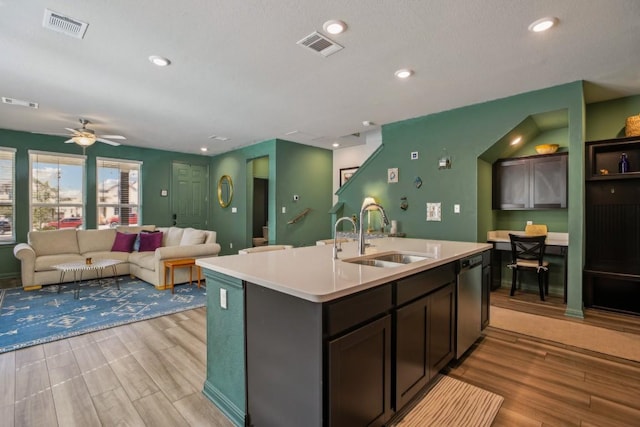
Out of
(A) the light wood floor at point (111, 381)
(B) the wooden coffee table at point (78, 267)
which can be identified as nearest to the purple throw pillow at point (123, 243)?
(B) the wooden coffee table at point (78, 267)

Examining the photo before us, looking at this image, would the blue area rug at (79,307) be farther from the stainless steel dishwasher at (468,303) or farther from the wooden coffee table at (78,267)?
the stainless steel dishwasher at (468,303)

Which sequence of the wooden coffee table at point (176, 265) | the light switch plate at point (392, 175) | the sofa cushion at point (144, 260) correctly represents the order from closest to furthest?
the wooden coffee table at point (176, 265), the sofa cushion at point (144, 260), the light switch plate at point (392, 175)

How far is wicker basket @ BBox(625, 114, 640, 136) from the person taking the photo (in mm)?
3645

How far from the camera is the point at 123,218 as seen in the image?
714 cm

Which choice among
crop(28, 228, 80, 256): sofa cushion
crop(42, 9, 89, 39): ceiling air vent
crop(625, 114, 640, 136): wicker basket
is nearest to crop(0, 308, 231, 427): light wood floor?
crop(42, 9, 89, 39): ceiling air vent

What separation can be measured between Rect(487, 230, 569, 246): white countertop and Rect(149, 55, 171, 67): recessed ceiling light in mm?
4685

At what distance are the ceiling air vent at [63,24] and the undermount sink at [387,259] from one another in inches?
107

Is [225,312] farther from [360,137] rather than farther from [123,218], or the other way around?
[123,218]

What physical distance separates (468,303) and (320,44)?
8.33ft

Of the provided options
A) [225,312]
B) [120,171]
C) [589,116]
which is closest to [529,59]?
[589,116]

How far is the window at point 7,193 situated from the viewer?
18.6 ft

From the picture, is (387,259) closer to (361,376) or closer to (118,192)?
(361,376)

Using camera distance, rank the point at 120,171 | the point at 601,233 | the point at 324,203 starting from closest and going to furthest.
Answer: the point at 601,233
the point at 120,171
the point at 324,203

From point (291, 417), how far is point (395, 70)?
314 centimetres
